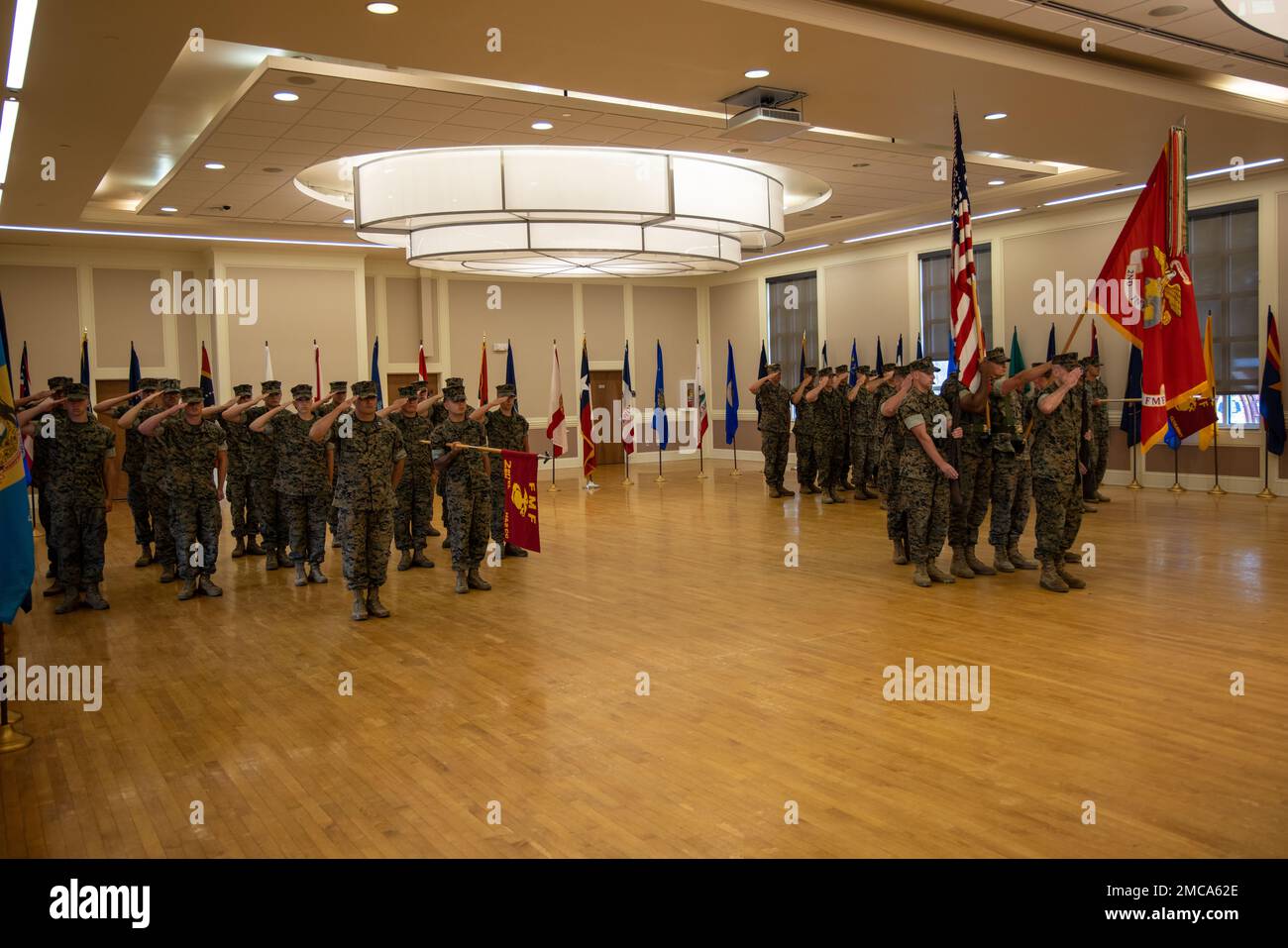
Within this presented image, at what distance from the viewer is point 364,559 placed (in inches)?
284

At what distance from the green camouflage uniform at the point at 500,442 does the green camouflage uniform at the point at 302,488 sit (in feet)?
5.08

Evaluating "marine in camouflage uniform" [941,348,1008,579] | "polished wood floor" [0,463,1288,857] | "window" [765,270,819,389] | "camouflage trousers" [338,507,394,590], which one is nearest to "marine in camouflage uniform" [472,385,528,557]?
"polished wood floor" [0,463,1288,857]

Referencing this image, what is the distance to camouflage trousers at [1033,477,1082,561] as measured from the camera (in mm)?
7230

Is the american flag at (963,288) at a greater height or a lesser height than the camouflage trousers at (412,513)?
greater

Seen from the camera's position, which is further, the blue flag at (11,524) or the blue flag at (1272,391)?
Answer: the blue flag at (1272,391)

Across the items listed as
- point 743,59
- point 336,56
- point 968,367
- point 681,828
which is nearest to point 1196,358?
point 968,367

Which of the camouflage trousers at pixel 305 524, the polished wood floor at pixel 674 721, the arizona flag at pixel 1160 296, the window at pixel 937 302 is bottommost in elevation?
the polished wood floor at pixel 674 721

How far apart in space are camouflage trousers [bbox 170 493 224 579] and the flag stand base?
3491 mm

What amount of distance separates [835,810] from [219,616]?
213 inches

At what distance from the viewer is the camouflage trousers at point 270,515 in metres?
9.44

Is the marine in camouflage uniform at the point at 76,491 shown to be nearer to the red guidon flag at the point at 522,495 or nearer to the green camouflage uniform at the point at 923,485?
the red guidon flag at the point at 522,495

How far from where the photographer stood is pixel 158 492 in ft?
29.8

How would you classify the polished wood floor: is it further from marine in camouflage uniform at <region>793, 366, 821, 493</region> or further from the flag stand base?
marine in camouflage uniform at <region>793, 366, 821, 493</region>

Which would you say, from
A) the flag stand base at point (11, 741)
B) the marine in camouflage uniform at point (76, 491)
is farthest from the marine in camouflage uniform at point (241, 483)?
the flag stand base at point (11, 741)
